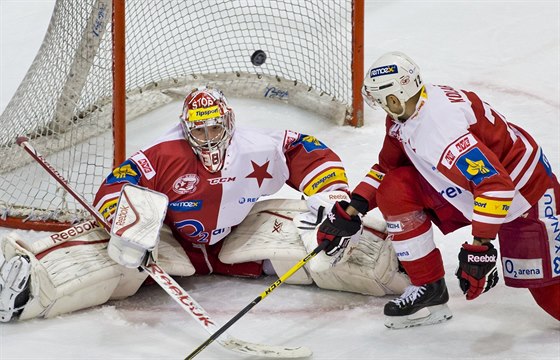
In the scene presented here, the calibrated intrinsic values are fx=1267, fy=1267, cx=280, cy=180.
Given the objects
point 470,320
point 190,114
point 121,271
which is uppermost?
point 190,114

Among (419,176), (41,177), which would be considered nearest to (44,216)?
(41,177)

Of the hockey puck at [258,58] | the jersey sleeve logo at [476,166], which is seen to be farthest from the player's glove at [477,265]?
the hockey puck at [258,58]

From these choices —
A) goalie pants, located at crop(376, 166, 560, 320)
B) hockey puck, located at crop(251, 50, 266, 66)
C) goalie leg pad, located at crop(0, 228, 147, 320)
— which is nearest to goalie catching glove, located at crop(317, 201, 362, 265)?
goalie pants, located at crop(376, 166, 560, 320)

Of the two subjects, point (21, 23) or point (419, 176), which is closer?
point (419, 176)

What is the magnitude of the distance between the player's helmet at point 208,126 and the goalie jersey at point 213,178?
0.04 m

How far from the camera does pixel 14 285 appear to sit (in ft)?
12.8

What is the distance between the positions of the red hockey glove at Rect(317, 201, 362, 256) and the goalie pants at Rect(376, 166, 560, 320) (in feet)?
0.38

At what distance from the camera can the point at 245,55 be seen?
5789mm

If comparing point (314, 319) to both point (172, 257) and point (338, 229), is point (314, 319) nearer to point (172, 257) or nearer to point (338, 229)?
point (338, 229)

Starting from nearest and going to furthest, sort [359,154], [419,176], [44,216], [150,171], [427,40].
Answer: [419,176] < [150,171] < [44,216] < [359,154] < [427,40]

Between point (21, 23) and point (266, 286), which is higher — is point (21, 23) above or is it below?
above

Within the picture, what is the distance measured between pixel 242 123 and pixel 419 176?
75.6 inches

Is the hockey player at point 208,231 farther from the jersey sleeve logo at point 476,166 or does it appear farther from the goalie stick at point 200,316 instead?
the jersey sleeve logo at point 476,166

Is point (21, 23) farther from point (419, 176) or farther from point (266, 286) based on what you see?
point (419, 176)
